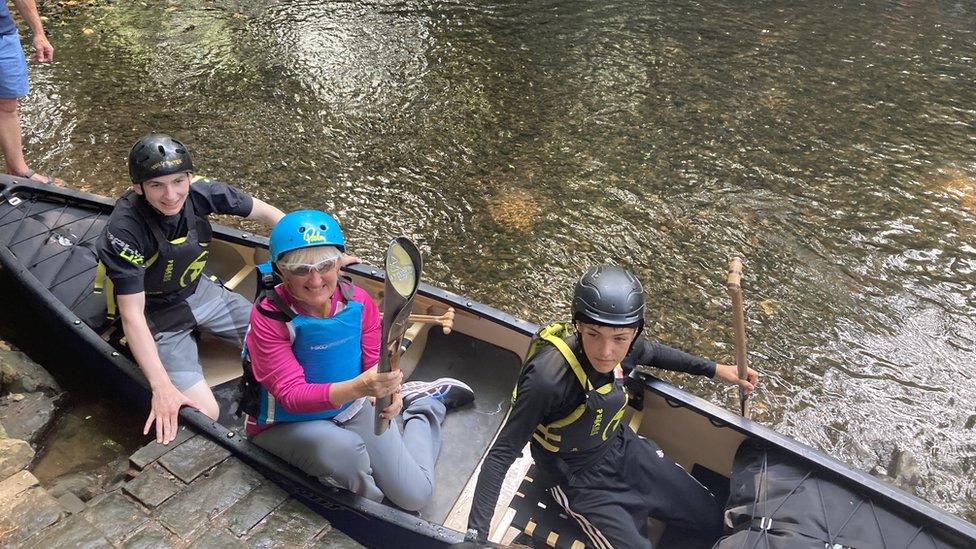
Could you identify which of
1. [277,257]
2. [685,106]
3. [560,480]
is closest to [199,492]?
[277,257]

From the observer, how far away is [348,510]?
11.7 feet

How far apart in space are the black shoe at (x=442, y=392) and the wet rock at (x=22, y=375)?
2.59m

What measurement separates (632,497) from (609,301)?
1.17m

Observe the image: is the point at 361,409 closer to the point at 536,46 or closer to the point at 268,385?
the point at 268,385

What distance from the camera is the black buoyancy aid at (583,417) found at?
3273mm

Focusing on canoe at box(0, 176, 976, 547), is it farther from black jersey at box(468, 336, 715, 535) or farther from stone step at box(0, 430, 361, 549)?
black jersey at box(468, 336, 715, 535)

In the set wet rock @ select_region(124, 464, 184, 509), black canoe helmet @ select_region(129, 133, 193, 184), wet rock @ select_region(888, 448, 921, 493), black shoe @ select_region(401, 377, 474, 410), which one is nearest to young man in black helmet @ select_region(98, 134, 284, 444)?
black canoe helmet @ select_region(129, 133, 193, 184)

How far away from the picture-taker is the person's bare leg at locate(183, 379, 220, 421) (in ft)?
13.8

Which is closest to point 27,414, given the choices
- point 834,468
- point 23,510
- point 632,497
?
point 23,510

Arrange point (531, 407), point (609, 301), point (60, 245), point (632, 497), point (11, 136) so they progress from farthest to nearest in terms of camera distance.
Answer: point (11, 136) < point (60, 245) < point (632, 497) < point (531, 407) < point (609, 301)

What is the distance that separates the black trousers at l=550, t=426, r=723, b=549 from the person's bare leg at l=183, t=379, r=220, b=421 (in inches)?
84.1

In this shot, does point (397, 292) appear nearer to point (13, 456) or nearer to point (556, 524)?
point (556, 524)

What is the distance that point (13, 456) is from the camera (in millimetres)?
3773

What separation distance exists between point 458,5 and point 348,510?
34.7ft
